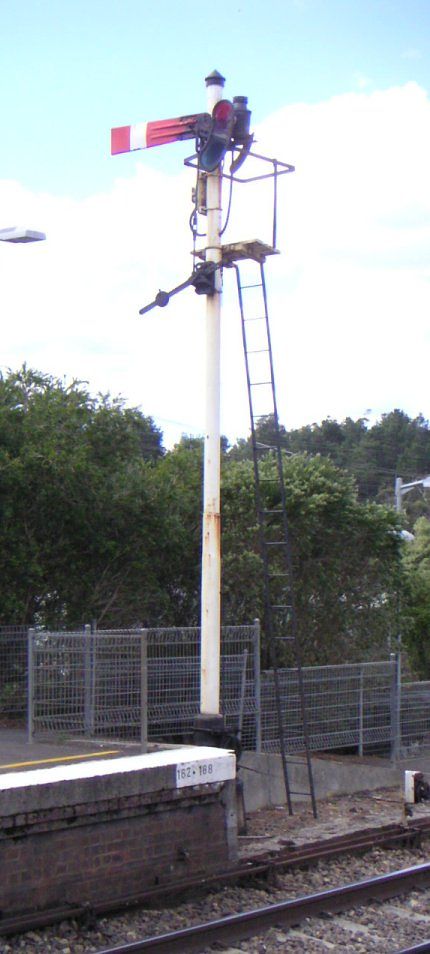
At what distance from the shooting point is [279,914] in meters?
8.45

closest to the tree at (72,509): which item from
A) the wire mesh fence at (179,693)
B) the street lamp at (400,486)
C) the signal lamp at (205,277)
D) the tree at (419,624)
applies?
the wire mesh fence at (179,693)

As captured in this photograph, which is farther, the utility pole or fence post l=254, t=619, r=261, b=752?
fence post l=254, t=619, r=261, b=752

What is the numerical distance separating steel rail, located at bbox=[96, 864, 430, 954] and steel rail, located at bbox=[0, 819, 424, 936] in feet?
2.03

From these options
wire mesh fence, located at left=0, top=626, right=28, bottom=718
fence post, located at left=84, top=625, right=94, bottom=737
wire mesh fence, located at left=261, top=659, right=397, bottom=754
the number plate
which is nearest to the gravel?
the number plate

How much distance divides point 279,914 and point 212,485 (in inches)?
169

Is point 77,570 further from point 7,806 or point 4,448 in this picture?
point 7,806

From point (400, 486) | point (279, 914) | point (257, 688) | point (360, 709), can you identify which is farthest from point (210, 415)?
point (400, 486)

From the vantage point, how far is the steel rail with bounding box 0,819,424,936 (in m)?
7.86

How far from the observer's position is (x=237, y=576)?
17938 mm

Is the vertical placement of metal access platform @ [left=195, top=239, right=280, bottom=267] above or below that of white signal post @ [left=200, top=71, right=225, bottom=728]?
above

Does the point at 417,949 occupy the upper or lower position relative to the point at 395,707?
lower

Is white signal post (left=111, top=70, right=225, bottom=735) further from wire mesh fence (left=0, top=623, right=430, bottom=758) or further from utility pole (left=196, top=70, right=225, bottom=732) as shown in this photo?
wire mesh fence (left=0, top=623, right=430, bottom=758)

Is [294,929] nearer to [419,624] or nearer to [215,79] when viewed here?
[215,79]

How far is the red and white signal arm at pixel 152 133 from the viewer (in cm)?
1140
